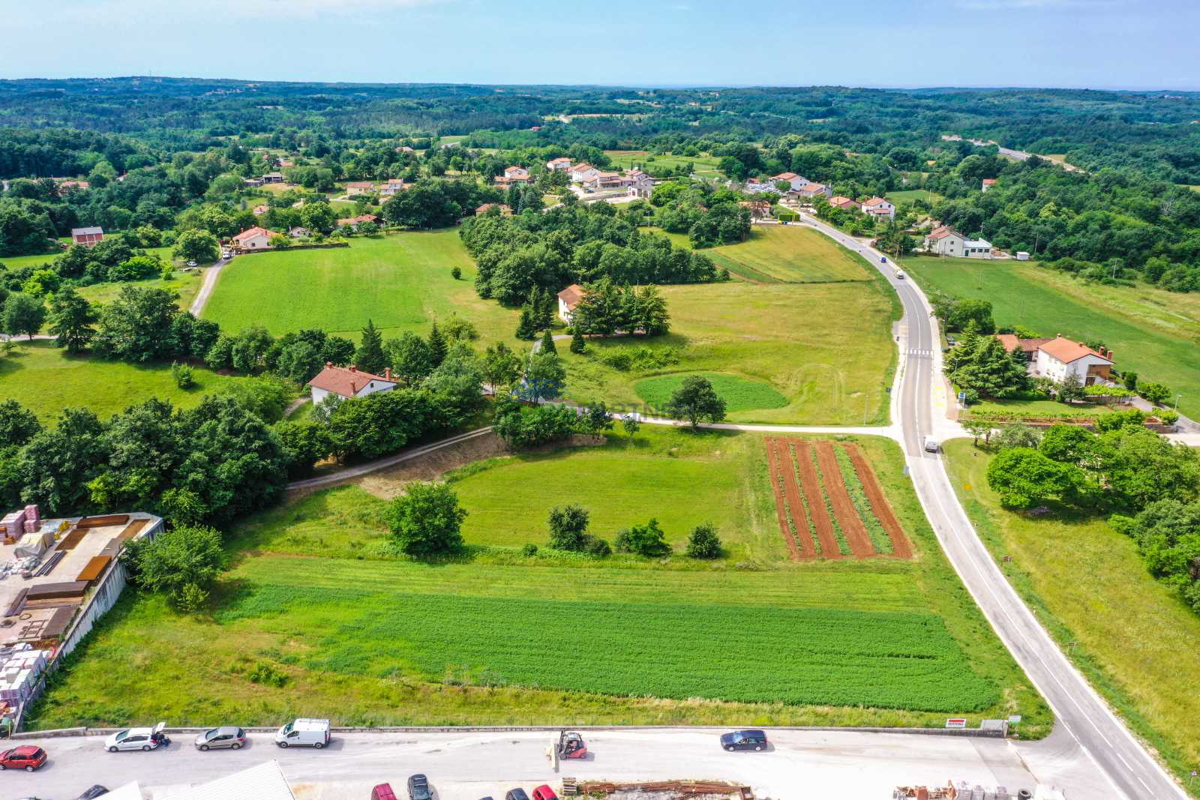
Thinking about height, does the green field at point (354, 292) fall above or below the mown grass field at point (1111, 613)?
above

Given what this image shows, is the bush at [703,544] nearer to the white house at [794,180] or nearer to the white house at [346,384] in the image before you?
the white house at [346,384]

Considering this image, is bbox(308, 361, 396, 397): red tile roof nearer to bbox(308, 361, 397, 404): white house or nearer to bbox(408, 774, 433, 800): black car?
bbox(308, 361, 397, 404): white house

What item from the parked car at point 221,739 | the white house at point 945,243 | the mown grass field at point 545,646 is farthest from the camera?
the white house at point 945,243

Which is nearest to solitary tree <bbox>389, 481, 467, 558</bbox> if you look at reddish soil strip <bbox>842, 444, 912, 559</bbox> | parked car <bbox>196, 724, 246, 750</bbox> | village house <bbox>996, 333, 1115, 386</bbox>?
parked car <bbox>196, 724, 246, 750</bbox>

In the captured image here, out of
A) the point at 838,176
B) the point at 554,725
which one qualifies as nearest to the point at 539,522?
the point at 554,725

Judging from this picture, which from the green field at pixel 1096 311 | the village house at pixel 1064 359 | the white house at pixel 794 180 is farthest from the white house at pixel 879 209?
the village house at pixel 1064 359

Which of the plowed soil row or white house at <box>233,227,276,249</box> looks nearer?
the plowed soil row
